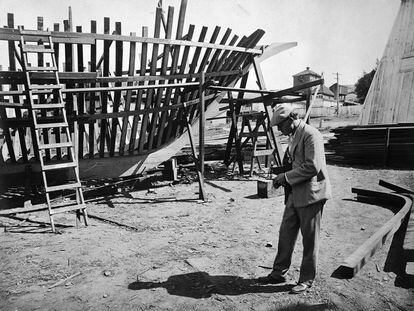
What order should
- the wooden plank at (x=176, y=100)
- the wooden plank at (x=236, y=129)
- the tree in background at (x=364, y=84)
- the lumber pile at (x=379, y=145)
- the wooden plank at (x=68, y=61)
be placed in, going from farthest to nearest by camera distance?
1. the tree in background at (x=364, y=84)
2. the lumber pile at (x=379, y=145)
3. the wooden plank at (x=236, y=129)
4. the wooden plank at (x=176, y=100)
5. the wooden plank at (x=68, y=61)

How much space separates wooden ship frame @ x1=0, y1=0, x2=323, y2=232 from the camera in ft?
18.5

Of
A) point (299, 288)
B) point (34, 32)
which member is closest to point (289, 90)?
point (34, 32)

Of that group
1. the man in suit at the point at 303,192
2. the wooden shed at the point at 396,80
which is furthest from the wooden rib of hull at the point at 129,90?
the wooden shed at the point at 396,80

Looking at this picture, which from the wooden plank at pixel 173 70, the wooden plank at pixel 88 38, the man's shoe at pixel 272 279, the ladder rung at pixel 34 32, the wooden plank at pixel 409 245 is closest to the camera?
the man's shoe at pixel 272 279

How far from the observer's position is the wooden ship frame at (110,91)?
562cm

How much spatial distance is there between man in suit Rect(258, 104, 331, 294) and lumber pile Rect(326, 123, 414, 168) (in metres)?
8.77

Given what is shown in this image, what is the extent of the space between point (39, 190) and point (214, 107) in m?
4.98

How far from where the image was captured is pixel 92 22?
5758 millimetres

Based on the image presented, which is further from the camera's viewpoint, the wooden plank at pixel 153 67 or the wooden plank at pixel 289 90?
the wooden plank at pixel 289 90

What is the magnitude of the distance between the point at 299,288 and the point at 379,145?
9.19 m

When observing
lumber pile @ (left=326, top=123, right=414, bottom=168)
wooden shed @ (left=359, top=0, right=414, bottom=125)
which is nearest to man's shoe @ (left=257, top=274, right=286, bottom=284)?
lumber pile @ (left=326, top=123, right=414, bottom=168)

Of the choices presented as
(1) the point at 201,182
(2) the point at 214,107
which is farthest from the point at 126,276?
(2) the point at 214,107

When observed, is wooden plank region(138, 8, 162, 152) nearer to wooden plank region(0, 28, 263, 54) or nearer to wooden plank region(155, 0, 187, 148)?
wooden plank region(0, 28, 263, 54)

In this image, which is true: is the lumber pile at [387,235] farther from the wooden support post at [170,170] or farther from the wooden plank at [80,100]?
the wooden plank at [80,100]
